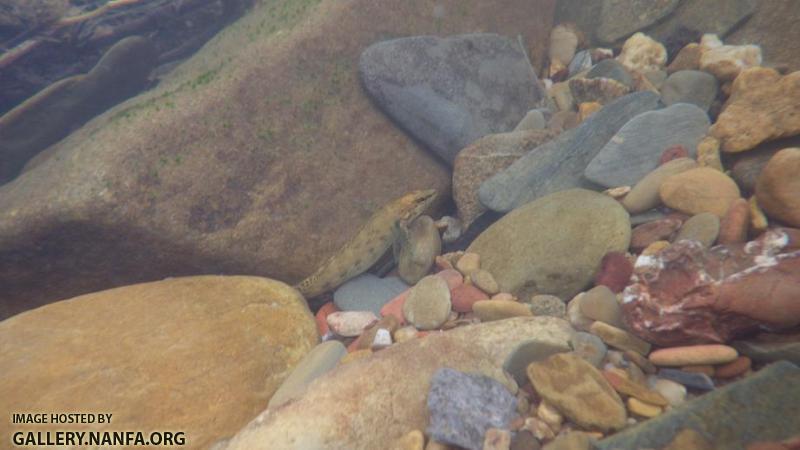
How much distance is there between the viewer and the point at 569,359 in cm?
282

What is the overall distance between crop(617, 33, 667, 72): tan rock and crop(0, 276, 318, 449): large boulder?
5.70 m

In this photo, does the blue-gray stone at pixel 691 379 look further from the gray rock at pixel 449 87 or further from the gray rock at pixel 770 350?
the gray rock at pixel 449 87

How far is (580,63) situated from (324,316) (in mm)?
5612

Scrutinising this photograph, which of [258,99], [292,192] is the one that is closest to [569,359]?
[292,192]

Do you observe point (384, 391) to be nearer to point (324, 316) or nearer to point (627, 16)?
point (324, 316)

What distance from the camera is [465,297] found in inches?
167

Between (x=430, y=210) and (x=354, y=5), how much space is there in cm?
304

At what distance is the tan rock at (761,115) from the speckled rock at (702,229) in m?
0.99

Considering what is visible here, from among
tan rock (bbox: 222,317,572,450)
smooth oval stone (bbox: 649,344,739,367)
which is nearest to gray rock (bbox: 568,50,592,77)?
tan rock (bbox: 222,317,572,450)

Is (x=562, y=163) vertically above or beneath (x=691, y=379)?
above

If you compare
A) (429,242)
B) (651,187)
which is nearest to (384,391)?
(429,242)

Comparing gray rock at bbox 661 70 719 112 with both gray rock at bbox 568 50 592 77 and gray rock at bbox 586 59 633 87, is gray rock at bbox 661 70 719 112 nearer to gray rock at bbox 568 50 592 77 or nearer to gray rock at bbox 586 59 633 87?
gray rock at bbox 586 59 633 87

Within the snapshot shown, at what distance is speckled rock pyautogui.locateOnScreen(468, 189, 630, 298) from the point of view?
151 inches

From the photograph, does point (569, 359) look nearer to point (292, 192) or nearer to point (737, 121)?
point (737, 121)
